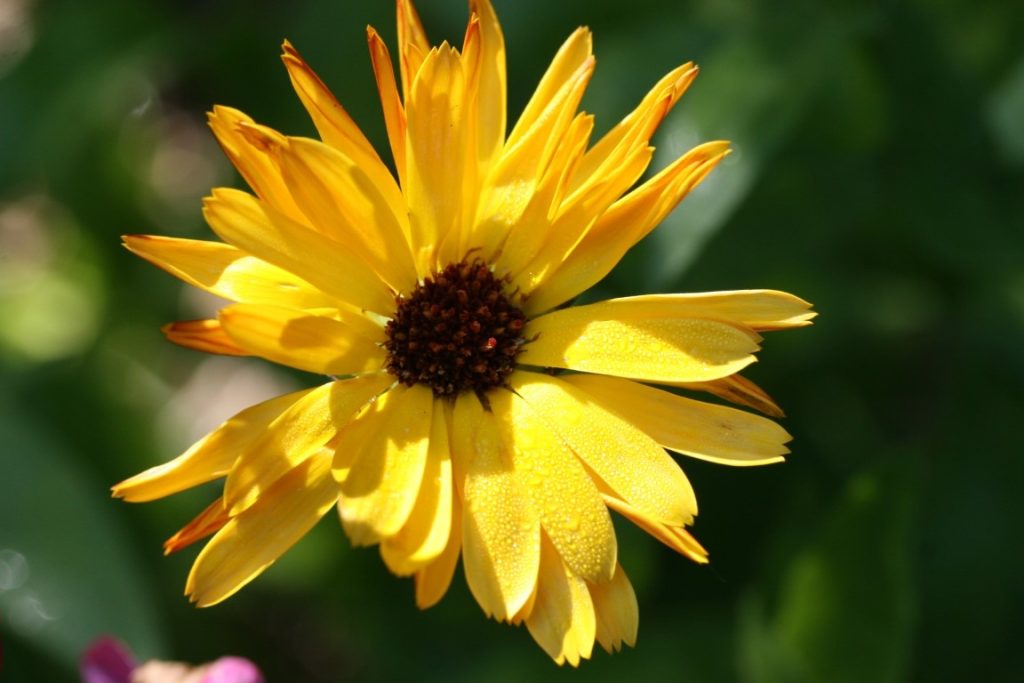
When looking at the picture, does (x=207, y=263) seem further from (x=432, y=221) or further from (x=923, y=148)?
(x=923, y=148)

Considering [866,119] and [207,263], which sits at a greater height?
[207,263]

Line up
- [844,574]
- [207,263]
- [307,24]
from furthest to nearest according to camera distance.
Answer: [307,24]
[844,574]
[207,263]

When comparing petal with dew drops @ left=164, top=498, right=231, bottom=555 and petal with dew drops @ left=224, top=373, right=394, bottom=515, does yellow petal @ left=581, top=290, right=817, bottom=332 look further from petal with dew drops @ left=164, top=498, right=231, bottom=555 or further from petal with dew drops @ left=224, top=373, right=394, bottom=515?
petal with dew drops @ left=164, top=498, right=231, bottom=555

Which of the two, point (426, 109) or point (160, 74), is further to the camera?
point (160, 74)

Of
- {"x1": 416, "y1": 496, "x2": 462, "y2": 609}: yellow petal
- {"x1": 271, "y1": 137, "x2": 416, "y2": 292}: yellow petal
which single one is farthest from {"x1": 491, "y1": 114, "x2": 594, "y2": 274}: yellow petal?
{"x1": 416, "y1": 496, "x2": 462, "y2": 609}: yellow petal

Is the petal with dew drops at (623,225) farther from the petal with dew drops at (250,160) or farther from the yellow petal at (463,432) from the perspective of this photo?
the petal with dew drops at (250,160)

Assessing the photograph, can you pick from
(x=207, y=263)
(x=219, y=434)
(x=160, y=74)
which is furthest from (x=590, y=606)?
(x=160, y=74)

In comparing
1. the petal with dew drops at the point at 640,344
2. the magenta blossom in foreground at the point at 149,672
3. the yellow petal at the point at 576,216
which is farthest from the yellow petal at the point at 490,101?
the magenta blossom in foreground at the point at 149,672
